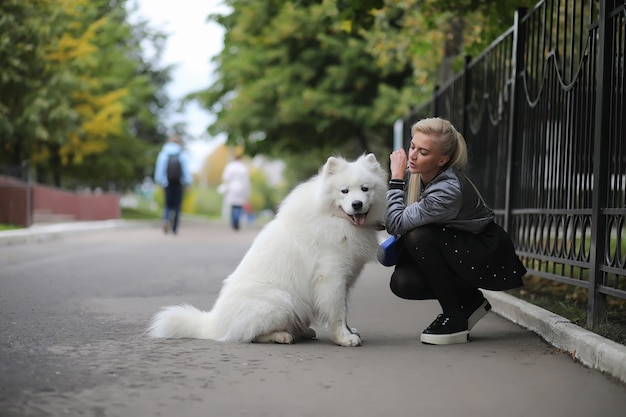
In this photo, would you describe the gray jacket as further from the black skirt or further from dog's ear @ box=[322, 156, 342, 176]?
dog's ear @ box=[322, 156, 342, 176]

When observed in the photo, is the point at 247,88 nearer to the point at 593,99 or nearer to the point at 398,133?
the point at 398,133

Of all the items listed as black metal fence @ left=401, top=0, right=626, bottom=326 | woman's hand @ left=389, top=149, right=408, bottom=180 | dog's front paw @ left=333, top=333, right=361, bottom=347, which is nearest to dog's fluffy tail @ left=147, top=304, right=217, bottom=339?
dog's front paw @ left=333, top=333, right=361, bottom=347

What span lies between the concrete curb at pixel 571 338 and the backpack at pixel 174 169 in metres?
13.5

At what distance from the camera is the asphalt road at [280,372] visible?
13.2ft

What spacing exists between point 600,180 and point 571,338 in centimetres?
130

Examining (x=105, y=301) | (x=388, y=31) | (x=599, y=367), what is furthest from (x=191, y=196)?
(x=599, y=367)

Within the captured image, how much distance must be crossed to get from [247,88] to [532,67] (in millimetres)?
21815

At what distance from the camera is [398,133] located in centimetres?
2083

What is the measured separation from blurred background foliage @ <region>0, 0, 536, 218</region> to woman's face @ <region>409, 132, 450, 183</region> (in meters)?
10.9

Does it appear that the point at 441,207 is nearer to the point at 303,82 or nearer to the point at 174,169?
the point at 174,169

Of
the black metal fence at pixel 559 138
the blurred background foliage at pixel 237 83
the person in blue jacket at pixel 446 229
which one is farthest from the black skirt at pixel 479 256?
the blurred background foliage at pixel 237 83

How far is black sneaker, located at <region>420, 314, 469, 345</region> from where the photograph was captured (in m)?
5.86

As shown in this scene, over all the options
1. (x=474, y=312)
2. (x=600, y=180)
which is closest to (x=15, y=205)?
(x=474, y=312)

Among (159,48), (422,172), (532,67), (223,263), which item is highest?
(159,48)
